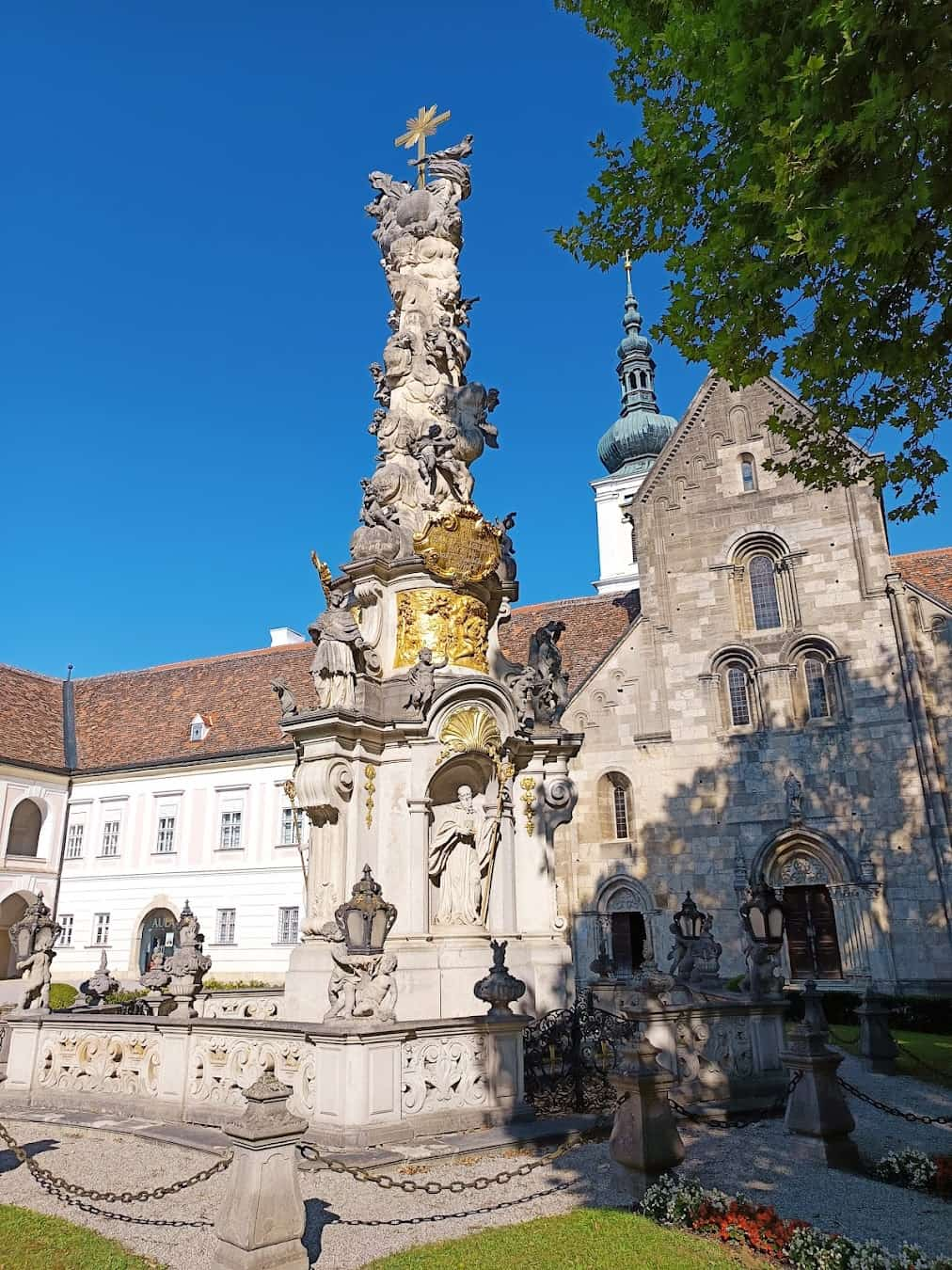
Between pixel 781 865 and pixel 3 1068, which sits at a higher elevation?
pixel 781 865

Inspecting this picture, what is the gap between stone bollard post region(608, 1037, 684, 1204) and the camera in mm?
7355

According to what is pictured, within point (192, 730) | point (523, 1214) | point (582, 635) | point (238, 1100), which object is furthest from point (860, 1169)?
point (192, 730)

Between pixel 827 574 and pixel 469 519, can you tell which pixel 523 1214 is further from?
pixel 827 574

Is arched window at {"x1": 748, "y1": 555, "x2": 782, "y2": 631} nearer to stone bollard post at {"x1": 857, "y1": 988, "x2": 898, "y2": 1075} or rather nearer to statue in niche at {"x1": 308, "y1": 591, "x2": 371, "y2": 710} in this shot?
stone bollard post at {"x1": 857, "y1": 988, "x2": 898, "y2": 1075}

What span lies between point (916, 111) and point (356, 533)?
9455 millimetres

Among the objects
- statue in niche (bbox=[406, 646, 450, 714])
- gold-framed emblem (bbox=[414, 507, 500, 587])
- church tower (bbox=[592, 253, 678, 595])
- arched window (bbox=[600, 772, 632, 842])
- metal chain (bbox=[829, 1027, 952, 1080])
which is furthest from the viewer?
church tower (bbox=[592, 253, 678, 595])

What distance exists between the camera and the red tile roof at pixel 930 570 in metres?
27.9

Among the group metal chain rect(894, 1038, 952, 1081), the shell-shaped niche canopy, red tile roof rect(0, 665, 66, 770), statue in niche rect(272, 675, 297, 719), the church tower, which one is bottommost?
metal chain rect(894, 1038, 952, 1081)

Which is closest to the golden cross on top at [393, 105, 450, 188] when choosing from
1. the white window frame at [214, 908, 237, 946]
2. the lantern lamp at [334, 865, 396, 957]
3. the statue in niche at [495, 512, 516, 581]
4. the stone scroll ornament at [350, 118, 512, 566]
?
the stone scroll ornament at [350, 118, 512, 566]

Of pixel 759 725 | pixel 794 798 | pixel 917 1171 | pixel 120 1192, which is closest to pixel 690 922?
pixel 917 1171

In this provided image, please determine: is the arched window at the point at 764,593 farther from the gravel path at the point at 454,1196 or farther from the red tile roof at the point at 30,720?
the red tile roof at the point at 30,720

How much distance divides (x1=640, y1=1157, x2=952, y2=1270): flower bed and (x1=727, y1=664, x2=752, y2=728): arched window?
2149 centimetres

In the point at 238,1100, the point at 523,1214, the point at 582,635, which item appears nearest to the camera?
the point at 523,1214

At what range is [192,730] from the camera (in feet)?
119
